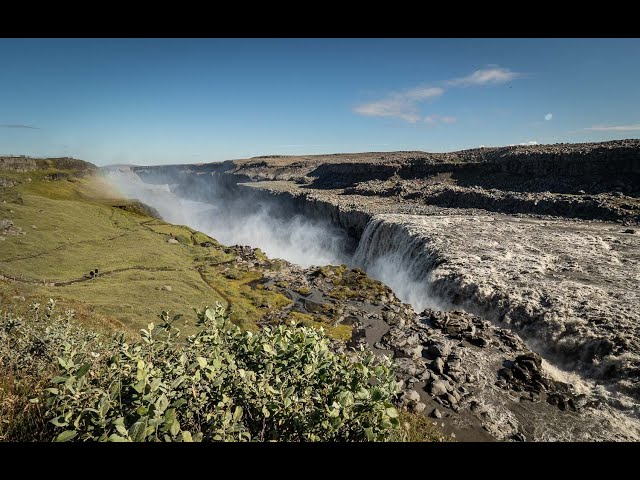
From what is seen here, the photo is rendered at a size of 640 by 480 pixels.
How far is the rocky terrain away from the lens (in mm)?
17422

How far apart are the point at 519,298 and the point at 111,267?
3993 centimetres

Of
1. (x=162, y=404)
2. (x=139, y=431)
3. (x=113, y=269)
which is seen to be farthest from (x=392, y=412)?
(x=113, y=269)

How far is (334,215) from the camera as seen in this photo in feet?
222

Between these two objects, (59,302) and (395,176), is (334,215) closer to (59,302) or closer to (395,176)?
(395,176)

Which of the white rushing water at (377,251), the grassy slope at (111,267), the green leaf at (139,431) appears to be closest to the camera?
the green leaf at (139,431)

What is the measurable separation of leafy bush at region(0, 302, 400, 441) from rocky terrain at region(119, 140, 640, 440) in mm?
13917

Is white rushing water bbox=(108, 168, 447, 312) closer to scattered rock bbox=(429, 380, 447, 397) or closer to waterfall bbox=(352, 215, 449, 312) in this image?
waterfall bbox=(352, 215, 449, 312)

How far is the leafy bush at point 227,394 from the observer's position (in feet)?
13.0

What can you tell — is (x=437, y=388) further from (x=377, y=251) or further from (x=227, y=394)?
(x=377, y=251)

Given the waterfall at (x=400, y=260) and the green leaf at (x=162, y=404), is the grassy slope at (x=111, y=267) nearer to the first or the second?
the waterfall at (x=400, y=260)

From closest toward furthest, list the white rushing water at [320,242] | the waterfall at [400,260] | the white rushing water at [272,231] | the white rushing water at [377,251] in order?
1. the white rushing water at [377,251]
2. the waterfall at [400,260]
3. the white rushing water at [320,242]
4. the white rushing water at [272,231]

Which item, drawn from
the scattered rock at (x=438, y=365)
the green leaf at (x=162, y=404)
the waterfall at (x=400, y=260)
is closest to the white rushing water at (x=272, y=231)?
the waterfall at (x=400, y=260)

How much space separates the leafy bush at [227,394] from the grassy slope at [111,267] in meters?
18.9
